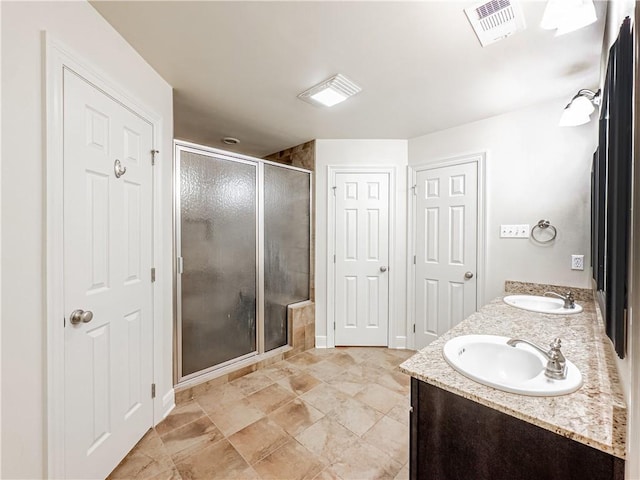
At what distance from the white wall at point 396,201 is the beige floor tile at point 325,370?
457 mm

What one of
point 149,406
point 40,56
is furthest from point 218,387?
point 40,56

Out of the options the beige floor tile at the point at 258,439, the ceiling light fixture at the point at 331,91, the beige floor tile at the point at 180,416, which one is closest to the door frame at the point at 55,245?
the beige floor tile at the point at 180,416

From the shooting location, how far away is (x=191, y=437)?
5.57ft

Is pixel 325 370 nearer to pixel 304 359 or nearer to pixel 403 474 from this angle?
pixel 304 359

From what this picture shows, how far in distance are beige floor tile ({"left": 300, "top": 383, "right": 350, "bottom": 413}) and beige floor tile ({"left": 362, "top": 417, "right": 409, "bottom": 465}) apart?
1.17 ft

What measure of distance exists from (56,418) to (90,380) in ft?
0.67

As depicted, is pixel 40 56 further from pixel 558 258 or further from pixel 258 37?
pixel 558 258

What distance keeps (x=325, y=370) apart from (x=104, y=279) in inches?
77.1

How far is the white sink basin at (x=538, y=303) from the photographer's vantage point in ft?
5.87

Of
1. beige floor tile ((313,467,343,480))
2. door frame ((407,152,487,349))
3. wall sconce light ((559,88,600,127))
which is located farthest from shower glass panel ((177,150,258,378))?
wall sconce light ((559,88,600,127))

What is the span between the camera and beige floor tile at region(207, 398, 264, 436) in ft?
5.90

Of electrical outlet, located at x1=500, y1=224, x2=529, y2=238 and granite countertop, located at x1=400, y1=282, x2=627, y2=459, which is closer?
granite countertop, located at x1=400, y1=282, x2=627, y2=459

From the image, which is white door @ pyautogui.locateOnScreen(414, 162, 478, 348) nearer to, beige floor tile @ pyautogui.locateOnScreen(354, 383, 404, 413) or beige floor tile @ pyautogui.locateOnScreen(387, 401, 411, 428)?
beige floor tile @ pyautogui.locateOnScreen(354, 383, 404, 413)

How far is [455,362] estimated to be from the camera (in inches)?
40.6
